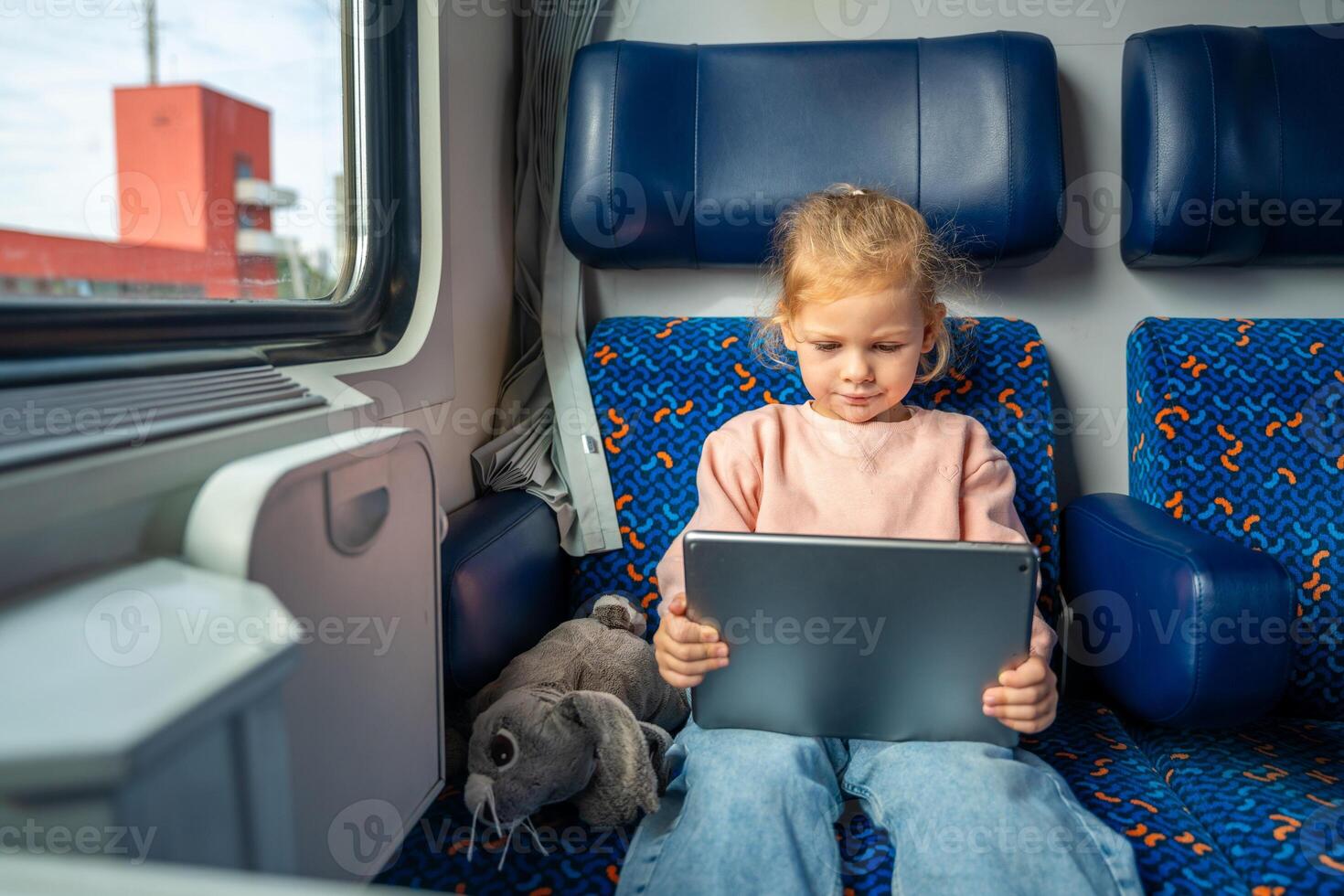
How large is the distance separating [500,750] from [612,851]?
0.62ft

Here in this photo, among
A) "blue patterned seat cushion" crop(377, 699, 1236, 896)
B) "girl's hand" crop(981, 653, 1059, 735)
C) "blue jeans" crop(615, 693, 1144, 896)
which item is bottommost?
"blue patterned seat cushion" crop(377, 699, 1236, 896)

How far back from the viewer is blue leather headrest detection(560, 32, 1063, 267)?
5.57 feet

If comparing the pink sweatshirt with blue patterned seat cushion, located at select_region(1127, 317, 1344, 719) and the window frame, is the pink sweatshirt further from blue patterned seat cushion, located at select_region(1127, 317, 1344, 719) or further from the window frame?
the window frame

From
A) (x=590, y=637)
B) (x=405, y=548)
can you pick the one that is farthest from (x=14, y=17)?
(x=590, y=637)

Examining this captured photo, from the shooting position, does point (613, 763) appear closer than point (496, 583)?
Yes

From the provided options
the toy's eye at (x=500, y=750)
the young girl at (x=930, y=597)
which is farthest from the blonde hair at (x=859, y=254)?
the toy's eye at (x=500, y=750)

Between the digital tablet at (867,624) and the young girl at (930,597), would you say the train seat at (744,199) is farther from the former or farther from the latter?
the digital tablet at (867,624)

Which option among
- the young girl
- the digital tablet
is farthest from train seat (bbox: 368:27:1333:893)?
the digital tablet

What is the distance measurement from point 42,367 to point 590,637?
868 millimetres

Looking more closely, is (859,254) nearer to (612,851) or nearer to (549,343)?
(549,343)

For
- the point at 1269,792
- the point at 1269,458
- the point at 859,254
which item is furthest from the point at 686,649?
the point at 1269,458

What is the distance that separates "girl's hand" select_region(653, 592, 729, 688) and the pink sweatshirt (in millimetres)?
189

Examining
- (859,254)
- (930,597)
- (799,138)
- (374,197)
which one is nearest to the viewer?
(930,597)

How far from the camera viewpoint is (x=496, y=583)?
4.76ft
